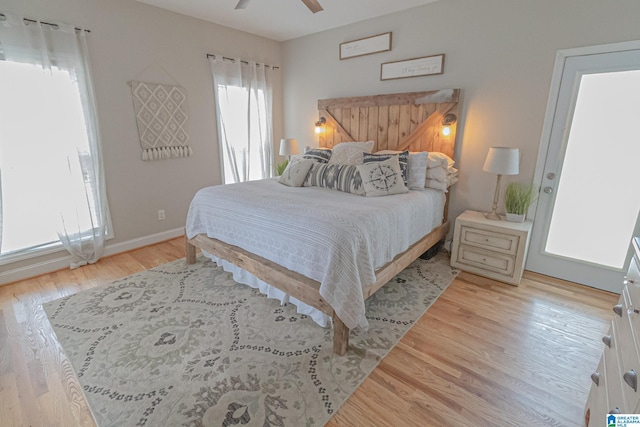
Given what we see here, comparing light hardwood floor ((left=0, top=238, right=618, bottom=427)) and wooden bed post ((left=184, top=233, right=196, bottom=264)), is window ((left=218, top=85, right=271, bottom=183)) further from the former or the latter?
light hardwood floor ((left=0, top=238, right=618, bottom=427))

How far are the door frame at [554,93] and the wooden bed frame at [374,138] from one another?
78cm

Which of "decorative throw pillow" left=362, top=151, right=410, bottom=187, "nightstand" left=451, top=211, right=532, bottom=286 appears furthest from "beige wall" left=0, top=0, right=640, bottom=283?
"decorative throw pillow" left=362, top=151, right=410, bottom=187

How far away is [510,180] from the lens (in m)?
2.93

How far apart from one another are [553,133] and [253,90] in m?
3.64

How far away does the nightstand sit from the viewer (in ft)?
8.36

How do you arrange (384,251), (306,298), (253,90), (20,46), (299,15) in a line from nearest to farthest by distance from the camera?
(306,298), (384,251), (20,46), (299,15), (253,90)

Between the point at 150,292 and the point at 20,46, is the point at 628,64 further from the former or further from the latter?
the point at 20,46

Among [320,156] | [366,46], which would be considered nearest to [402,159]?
[320,156]

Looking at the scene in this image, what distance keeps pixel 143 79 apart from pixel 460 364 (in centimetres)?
397

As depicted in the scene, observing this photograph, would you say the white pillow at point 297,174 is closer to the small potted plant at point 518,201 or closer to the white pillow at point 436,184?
the white pillow at point 436,184

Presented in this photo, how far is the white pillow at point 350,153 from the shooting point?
3293 mm

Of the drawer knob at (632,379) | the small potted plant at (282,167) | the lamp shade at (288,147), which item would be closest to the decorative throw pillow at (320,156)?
the lamp shade at (288,147)

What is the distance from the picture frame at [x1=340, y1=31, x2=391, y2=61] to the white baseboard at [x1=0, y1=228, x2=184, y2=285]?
3.27 meters

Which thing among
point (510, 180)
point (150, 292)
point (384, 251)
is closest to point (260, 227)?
point (384, 251)
